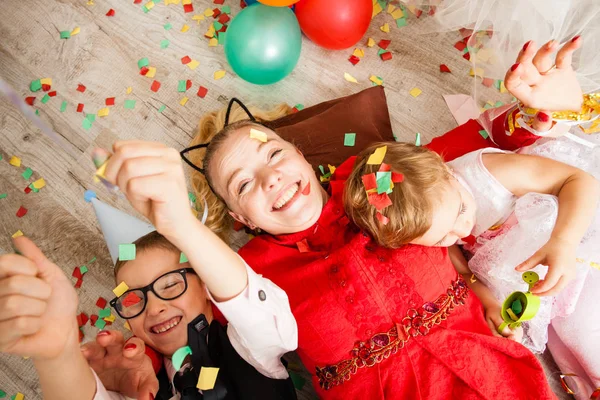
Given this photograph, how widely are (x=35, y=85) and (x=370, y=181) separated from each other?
64.1 inches

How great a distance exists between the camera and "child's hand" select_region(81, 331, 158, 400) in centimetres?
119

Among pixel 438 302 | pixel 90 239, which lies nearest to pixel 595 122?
pixel 438 302

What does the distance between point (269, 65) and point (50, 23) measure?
115 centimetres

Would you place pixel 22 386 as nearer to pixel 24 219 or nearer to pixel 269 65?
pixel 24 219

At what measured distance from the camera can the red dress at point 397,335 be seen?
1236mm

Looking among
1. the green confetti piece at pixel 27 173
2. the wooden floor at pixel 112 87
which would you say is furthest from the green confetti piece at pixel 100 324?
the green confetti piece at pixel 27 173

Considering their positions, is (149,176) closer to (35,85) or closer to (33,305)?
(33,305)

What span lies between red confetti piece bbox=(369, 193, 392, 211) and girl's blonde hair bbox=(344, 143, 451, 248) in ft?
0.05

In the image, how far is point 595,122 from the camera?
1.39 meters

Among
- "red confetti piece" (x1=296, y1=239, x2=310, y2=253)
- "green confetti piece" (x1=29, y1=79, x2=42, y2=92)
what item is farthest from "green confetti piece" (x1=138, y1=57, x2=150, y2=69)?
"red confetti piece" (x1=296, y1=239, x2=310, y2=253)

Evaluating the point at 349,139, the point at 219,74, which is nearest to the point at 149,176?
the point at 349,139

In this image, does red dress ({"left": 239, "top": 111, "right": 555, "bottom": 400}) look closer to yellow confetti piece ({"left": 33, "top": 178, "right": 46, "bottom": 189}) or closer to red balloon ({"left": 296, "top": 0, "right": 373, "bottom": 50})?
red balloon ({"left": 296, "top": 0, "right": 373, "bottom": 50})

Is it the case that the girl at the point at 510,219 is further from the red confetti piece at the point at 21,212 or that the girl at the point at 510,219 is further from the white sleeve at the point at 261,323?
the red confetti piece at the point at 21,212

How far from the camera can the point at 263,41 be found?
1.59 m
